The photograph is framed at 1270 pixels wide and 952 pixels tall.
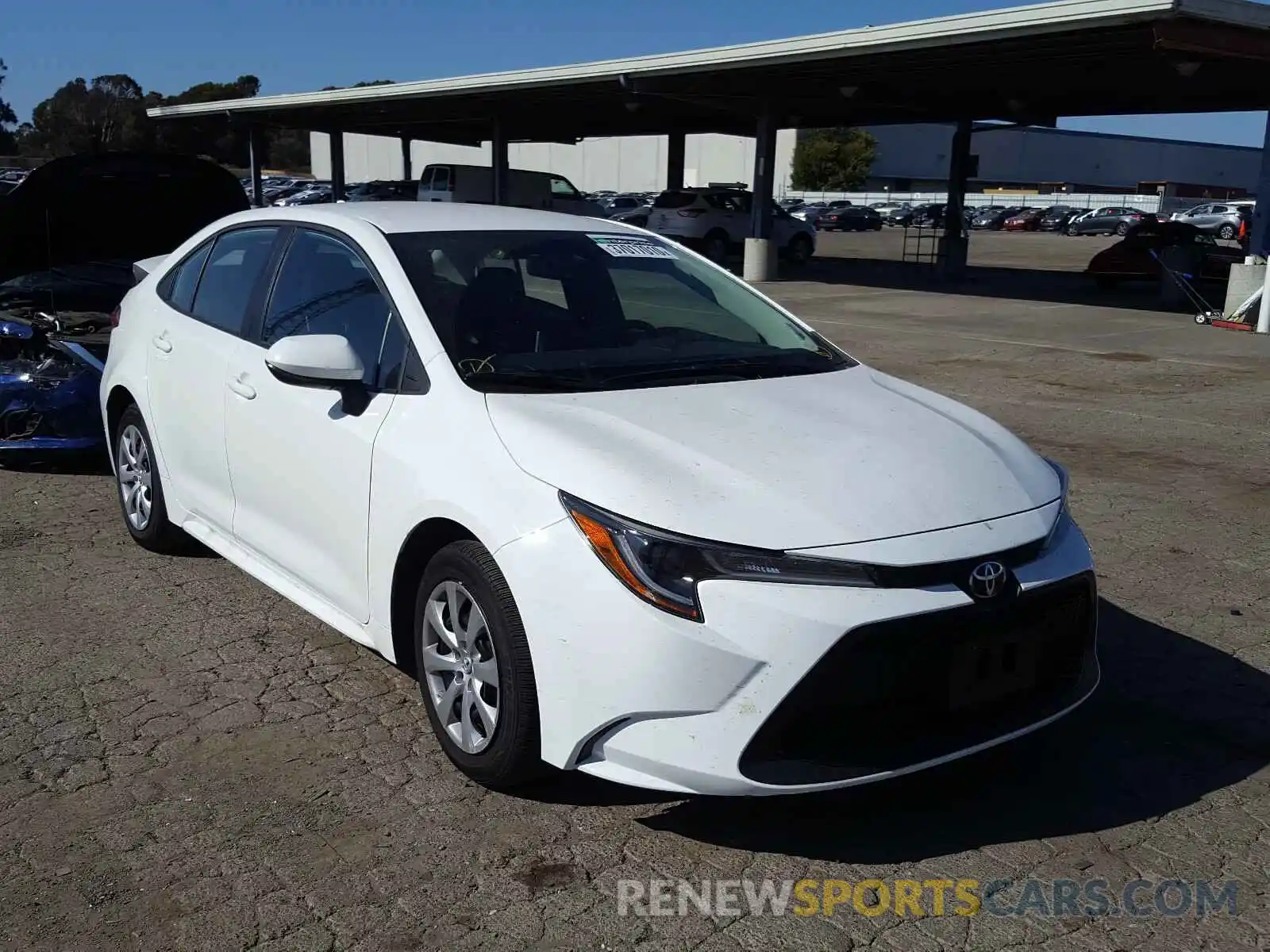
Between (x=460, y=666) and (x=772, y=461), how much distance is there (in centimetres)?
106

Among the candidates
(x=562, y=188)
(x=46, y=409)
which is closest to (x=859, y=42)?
(x=46, y=409)

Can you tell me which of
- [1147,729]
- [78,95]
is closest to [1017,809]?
[1147,729]

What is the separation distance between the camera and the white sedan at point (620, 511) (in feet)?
9.73

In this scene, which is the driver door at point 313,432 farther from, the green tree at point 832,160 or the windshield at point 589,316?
the green tree at point 832,160

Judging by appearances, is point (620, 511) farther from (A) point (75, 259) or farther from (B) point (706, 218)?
(B) point (706, 218)

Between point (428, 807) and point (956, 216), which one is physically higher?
point (956, 216)

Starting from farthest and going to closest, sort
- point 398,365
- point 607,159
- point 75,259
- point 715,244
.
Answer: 1. point 607,159
2. point 715,244
3. point 75,259
4. point 398,365

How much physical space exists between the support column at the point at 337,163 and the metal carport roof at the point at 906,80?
271 centimetres

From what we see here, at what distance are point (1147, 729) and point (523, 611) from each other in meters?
2.20

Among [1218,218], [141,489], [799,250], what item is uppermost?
[141,489]

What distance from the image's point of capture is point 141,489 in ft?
18.3

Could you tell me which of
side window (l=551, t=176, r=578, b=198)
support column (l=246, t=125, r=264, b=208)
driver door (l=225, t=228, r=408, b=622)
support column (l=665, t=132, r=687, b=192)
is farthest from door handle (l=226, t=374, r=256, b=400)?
support column (l=246, t=125, r=264, b=208)

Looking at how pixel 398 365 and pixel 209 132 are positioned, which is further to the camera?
pixel 209 132

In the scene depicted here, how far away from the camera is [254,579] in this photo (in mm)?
5320
